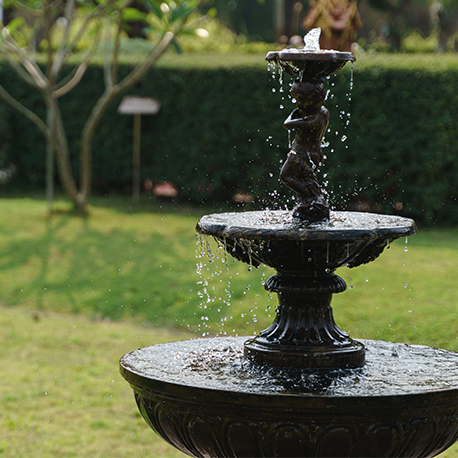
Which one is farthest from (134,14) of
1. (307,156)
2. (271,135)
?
(307,156)

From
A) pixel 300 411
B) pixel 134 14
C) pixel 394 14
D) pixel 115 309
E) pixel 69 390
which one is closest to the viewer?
pixel 300 411

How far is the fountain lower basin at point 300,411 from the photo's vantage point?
2445 millimetres

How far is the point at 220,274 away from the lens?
25.5ft

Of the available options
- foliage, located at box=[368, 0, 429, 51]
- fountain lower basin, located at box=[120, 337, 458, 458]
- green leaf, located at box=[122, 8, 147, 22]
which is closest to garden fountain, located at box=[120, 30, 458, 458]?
fountain lower basin, located at box=[120, 337, 458, 458]

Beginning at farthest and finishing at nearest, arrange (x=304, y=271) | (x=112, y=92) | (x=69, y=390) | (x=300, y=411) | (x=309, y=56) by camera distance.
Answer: (x=112, y=92), (x=69, y=390), (x=304, y=271), (x=309, y=56), (x=300, y=411)

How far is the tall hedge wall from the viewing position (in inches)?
383

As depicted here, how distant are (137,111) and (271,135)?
233 cm

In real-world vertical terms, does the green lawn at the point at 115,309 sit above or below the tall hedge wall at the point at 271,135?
below

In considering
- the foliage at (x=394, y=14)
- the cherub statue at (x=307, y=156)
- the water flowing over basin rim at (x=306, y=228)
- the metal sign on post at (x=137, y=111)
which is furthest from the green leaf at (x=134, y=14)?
the foliage at (x=394, y=14)

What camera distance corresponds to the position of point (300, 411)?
2.44m

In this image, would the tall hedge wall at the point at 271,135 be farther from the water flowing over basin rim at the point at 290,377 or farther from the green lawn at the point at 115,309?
the water flowing over basin rim at the point at 290,377

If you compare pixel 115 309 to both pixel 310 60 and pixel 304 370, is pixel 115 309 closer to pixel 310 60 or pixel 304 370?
pixel 304 370

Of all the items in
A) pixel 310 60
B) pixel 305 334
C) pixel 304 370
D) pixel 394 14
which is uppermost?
pixel 394 14

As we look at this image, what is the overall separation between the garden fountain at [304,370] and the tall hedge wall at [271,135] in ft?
19.7
